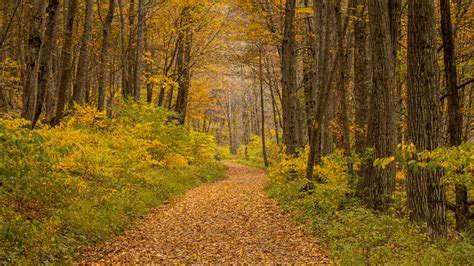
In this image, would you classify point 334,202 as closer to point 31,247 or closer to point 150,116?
point 31,247

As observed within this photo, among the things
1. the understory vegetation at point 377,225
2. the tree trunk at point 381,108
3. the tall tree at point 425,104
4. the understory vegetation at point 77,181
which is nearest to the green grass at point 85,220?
the understory vegetation at point 77,181

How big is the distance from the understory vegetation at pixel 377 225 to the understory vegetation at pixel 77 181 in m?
4.01

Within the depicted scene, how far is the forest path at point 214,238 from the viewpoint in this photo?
21.7ft

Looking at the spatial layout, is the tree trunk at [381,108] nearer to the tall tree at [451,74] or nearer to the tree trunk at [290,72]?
the tall tree at [451,74]

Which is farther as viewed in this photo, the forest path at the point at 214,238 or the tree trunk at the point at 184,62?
the tree trunk at the point at 184,62

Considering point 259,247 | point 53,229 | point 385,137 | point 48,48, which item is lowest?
point 259,247

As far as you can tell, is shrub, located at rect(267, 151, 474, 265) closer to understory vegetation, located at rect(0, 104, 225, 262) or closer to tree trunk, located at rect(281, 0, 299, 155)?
tree trunk, located at rect(281, 0, 299, 155)

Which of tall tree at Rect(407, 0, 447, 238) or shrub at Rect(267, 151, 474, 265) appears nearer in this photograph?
shrub at Rect(267, 151, 474, 265)

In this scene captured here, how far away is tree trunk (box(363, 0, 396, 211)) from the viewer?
7.64 m

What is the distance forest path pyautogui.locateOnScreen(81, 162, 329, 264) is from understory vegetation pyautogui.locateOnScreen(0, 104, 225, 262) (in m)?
0.47

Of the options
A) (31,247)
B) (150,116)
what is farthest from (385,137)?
(150,116)

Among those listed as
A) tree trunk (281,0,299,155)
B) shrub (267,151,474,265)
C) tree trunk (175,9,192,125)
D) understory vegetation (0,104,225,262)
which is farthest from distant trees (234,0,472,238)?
tree trunk (175,9,192,125)

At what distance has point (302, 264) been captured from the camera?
6.06 metres

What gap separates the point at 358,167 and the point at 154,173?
681cm
